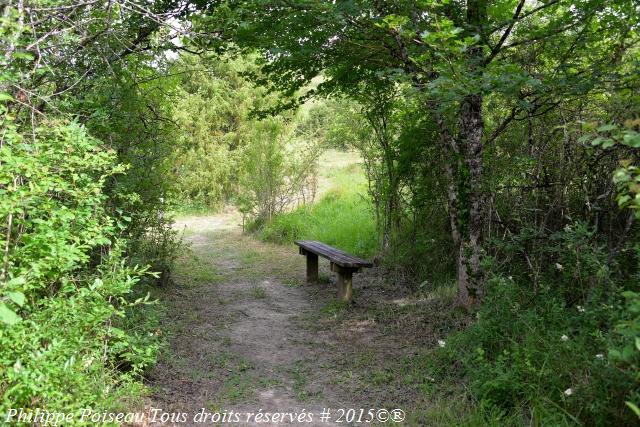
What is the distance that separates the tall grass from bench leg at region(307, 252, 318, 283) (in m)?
1.21

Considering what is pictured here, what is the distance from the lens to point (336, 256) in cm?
683

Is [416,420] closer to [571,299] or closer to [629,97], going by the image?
[571,299]

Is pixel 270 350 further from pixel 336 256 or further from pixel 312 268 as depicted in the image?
pixel 312 268

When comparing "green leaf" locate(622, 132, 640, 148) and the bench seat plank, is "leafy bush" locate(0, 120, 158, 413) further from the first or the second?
the bench seat plank

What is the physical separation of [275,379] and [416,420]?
A: 1.36m

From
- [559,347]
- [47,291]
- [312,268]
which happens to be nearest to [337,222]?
[312,268]

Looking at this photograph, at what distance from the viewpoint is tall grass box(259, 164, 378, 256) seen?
379 inches

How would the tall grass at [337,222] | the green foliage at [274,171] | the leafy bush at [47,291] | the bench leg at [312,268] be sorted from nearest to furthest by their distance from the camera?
1. the leafy bush at [47,291]
2. the bench leg at [312,268]
3. the tall grass at [337,222]
4. the green foliage at [274,171]

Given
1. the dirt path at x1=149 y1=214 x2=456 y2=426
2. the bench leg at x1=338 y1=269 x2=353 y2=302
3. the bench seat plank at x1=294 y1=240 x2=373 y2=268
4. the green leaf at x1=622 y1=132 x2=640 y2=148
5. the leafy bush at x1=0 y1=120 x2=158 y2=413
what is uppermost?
the green leaf at x1=622 y1=132 x2=640 y2=148

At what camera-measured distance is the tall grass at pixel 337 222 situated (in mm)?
9625

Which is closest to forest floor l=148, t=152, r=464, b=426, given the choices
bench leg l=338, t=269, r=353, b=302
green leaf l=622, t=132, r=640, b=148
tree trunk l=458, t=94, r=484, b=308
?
bench leg l=338, t=269, r=353, b=302

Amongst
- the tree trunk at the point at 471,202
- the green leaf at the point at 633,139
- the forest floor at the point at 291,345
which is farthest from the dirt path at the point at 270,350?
the green leaf at the point at 633,139

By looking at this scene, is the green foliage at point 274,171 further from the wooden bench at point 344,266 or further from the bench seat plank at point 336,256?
the wooden bench at point 344,266

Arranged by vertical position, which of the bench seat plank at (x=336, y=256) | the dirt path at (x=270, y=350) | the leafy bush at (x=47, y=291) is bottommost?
the dirt path at (x=270, y=350)
